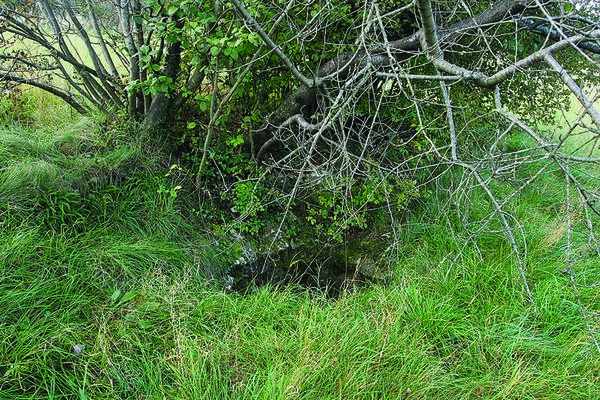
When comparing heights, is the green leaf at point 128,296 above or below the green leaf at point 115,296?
below

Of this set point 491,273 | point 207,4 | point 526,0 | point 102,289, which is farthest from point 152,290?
point 526,0

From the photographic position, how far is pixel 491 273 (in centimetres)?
281

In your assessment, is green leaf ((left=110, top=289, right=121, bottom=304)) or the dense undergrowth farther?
green leaf ((left=110, top=289, right=121, bottom=304))

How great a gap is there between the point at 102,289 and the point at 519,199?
3.70m

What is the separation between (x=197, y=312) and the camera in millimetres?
2387

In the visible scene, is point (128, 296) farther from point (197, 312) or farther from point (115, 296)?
point (197, 312)

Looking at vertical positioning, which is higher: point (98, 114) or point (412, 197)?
point (98, 114)

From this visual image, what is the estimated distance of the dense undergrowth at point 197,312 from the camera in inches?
76.7

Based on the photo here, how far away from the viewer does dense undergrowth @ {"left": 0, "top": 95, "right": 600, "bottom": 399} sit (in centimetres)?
195

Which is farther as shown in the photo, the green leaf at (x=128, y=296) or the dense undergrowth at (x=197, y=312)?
the green leaf at (x=128, y=296)

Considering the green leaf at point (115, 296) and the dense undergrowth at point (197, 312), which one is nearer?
the dense undergrowth at point (197, 312)

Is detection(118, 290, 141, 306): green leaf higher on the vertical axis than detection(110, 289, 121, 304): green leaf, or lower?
lower

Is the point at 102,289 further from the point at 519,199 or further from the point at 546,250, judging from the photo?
the point at 519,199

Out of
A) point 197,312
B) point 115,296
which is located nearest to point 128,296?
point 115,296
